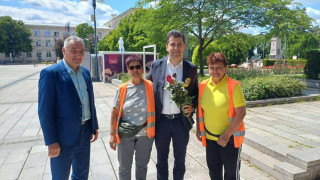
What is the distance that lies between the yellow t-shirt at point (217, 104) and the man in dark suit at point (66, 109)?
4.49ft

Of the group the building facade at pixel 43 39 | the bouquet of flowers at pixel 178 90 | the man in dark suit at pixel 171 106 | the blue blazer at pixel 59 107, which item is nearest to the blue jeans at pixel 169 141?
the man in dark suit at pixel 171 106

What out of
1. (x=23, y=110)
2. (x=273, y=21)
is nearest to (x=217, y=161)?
(x=23, y=110)

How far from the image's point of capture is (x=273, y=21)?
11.6 meters

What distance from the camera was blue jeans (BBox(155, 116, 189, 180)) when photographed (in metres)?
2.50

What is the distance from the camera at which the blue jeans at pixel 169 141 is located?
2504 millimetres

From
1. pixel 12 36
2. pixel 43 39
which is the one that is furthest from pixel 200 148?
pixel 43 39

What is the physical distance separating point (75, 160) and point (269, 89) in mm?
7669

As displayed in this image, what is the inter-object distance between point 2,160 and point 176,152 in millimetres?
3492

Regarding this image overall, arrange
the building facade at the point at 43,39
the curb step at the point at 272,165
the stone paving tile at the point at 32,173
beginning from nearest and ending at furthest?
the curb step at the point at 272,165, the stone paving tile at the point at 32,173, the building facade at the point at 43,39

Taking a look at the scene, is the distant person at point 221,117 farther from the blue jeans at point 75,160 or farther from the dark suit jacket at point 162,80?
the blue jeans at point 75,160

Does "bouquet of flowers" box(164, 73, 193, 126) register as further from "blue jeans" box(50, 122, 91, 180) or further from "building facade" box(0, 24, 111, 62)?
"building facade" box(0, 24, 111, 62)

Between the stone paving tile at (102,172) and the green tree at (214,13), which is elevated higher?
the green tree at (214,13)

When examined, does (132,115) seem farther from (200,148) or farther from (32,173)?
(200,148)

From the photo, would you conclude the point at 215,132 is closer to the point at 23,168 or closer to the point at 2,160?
the point at 23,168
